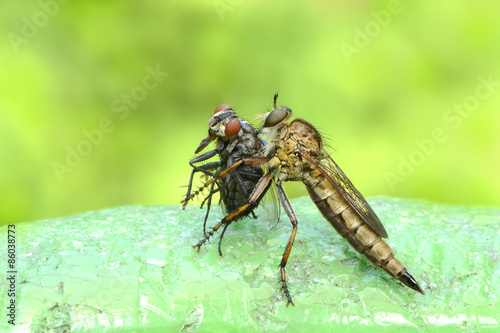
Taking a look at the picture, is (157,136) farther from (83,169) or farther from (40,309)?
(40,309)

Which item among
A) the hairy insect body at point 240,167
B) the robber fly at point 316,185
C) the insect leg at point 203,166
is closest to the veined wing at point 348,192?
the robber fly at point 316,185

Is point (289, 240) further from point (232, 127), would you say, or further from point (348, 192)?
point (232, 127)

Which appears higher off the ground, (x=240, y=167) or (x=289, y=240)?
(x=240, y=167)

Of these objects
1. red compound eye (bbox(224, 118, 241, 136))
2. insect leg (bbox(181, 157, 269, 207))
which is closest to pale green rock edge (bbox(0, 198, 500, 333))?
insect leg (bbox(181, 157, 269, 207))

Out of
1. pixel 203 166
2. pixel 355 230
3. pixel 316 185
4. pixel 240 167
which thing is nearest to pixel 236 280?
pixel 355 230

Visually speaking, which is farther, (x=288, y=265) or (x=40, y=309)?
(x=288, y=265)

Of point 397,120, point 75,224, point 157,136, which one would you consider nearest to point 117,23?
point 157,136

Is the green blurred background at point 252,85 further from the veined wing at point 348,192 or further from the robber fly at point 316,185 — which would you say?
the veined wing at point 348,192
